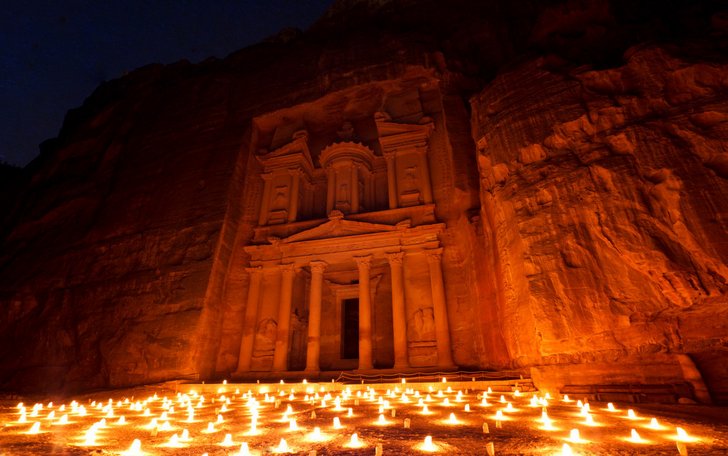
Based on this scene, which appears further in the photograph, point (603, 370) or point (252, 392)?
point (252, 392)

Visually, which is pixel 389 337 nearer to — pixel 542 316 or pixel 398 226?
pixel 398 226

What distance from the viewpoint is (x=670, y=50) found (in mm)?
9008

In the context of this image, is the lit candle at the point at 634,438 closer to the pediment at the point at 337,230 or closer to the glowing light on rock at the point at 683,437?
the glowing light on rock at the point at 683,437

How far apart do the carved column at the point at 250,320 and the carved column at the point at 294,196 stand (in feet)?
10.8

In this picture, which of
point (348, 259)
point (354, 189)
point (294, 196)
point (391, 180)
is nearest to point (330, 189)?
point (354, 189)

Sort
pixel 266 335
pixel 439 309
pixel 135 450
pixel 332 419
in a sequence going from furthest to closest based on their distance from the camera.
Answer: pixel 266 335 < pixel 439 309 < pixel 332 419 < pixel 135 450

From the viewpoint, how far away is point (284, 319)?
1569 cm

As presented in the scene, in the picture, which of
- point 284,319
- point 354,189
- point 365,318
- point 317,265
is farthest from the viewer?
point 354,189

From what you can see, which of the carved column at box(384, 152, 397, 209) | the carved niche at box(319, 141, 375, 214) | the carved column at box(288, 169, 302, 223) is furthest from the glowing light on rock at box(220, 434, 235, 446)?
the carved column at box(288, 169, 302, 223)

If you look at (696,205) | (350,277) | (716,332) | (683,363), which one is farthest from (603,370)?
(350,277)

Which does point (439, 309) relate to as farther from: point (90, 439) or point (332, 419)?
point (90, 439)

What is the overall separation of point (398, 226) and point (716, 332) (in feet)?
35.7

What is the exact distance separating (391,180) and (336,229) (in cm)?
391

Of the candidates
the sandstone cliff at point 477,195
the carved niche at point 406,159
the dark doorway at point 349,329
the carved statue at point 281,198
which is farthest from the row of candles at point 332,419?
the carved statue at point 281,198
